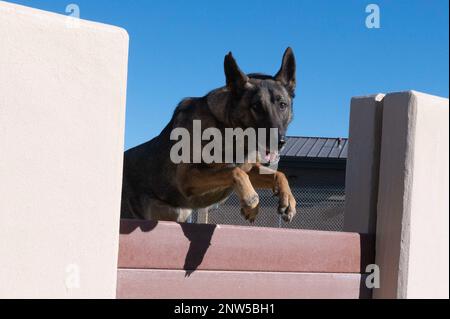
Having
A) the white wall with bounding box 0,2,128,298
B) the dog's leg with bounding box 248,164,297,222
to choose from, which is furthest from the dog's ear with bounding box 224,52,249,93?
the white wall with bounding box 0,2,128,298

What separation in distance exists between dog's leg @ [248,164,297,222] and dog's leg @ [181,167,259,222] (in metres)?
0.17

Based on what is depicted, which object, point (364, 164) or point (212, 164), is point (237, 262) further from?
point (364, 164)

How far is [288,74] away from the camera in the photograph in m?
5.56

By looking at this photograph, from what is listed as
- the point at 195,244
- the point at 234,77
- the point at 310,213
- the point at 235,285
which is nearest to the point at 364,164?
the point at 234,77

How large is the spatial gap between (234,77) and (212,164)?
26.9 inches

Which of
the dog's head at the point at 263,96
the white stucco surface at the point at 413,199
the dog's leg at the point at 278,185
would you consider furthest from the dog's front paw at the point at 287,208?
the white stucco surface at the point at 413,199

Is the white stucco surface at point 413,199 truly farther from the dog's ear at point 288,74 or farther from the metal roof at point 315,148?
the metal roof at point 315,148

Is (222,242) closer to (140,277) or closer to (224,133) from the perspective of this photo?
(140,277)

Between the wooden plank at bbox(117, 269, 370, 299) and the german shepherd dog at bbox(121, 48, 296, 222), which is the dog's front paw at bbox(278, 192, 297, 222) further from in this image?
the wooden plank at bbox(117, 269, 370, 299)

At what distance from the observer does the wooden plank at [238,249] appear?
399 centimetres

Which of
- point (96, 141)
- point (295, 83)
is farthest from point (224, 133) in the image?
point (96, 141)

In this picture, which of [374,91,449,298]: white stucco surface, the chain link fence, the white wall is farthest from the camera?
the chain link fence

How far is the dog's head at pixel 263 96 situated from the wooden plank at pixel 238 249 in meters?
0.81

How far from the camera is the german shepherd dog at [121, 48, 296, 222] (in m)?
5.10
